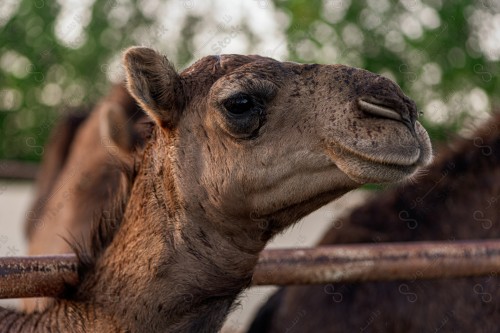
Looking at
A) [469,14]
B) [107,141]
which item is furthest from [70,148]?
[469,14]

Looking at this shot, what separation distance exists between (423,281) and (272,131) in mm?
1812

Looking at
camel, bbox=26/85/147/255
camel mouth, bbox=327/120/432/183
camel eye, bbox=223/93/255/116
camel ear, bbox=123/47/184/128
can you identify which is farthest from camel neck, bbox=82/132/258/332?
camel, bbox=26/85/147/255

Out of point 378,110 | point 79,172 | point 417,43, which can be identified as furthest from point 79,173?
point 417,43

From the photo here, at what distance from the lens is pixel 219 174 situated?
239 centimetres

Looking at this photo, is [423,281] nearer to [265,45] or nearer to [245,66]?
[245,66]

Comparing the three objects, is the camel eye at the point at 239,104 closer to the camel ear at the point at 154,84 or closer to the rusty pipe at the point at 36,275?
the camel ear at the point at 154,84

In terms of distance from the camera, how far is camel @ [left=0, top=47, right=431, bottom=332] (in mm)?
2234

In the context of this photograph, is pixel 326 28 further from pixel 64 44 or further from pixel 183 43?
pixel 64 44

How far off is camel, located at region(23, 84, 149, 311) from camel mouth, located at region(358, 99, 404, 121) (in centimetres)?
245

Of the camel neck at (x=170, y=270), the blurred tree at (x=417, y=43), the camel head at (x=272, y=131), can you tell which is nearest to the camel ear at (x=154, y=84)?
the camel head at (x=272, y=131)

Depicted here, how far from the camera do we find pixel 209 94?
94.4 inches

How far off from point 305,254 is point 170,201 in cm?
66

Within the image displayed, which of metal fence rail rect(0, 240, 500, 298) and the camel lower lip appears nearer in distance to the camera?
the camel lower lip

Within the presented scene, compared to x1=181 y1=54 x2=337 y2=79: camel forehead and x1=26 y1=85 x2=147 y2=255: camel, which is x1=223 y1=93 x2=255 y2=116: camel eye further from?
x1=26 y1=85 x2=147 y2=255: camel
